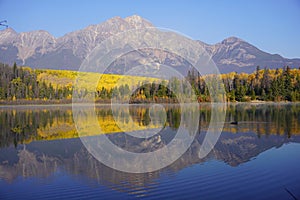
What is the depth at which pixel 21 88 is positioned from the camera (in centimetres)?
7806

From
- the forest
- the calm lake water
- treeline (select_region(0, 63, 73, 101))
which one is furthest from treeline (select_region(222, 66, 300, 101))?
the calm lake water

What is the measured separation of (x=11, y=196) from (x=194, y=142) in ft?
27.9

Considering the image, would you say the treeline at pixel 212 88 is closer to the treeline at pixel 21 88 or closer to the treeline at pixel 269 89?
the treeline at pixel 269 89

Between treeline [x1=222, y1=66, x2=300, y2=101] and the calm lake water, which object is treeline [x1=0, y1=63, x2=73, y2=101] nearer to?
treeline [x1=222, y1=66, x2=300, y2=101]

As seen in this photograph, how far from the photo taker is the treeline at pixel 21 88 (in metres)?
76.7

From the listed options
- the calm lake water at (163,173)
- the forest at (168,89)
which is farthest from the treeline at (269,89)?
the calm lake water at (163,173)

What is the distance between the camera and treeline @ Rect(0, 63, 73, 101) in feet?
252

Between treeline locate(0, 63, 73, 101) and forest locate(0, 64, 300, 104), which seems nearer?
forest locate(0, 64, 300, 104)

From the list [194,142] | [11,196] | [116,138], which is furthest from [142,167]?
[116,138]

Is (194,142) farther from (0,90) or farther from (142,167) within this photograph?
(0,90)

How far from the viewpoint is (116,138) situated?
53.7ft

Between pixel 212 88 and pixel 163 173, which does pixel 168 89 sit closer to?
pixel 212 88

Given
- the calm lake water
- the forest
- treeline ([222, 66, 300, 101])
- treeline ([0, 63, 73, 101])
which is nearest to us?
the calm lake water

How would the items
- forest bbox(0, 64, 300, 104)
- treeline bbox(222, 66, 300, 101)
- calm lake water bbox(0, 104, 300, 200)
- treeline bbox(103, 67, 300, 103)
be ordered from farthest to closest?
forest bbox(0, 64, 300, 104) < treeline bbox(222, 66, 300, 101) < treeline bbox(103, 67, 300, 103) < calm lake water bbox(0, 104, 300, 200)
